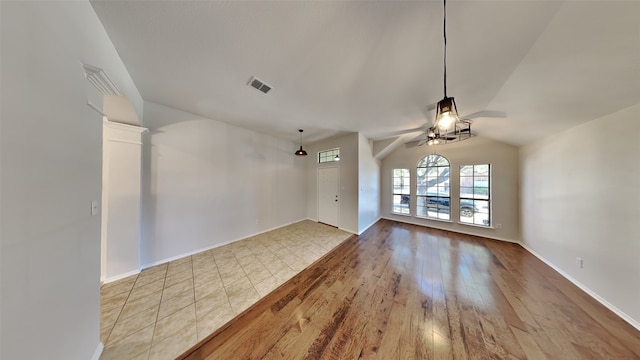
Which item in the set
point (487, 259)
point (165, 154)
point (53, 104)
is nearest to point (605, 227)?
point (487, 259)

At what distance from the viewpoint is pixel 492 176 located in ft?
13.7

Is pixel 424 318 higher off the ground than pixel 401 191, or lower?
lower

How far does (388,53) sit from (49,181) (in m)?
2.73

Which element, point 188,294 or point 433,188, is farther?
point 433,188

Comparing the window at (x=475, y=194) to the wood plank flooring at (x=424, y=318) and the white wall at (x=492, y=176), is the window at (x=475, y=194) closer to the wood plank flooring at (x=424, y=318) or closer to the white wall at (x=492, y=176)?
the white wall at (x=492, y=176)

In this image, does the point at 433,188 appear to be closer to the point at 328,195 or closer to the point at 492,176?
the point at 492,176

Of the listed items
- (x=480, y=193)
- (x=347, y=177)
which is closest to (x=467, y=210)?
(x=480, y=193)

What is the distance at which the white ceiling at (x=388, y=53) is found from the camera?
1.28 meters

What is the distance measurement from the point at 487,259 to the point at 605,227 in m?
1.45

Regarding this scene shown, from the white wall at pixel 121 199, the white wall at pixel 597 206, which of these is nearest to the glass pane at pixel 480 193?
the white wall at pixel 597 206

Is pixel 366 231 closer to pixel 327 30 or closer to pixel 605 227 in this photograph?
pixel 605 227

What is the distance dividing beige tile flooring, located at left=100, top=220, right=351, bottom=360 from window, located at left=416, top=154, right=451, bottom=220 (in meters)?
3.35

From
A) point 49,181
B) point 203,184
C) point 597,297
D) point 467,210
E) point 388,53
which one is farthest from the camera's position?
point 467,210

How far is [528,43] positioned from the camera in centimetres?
153
